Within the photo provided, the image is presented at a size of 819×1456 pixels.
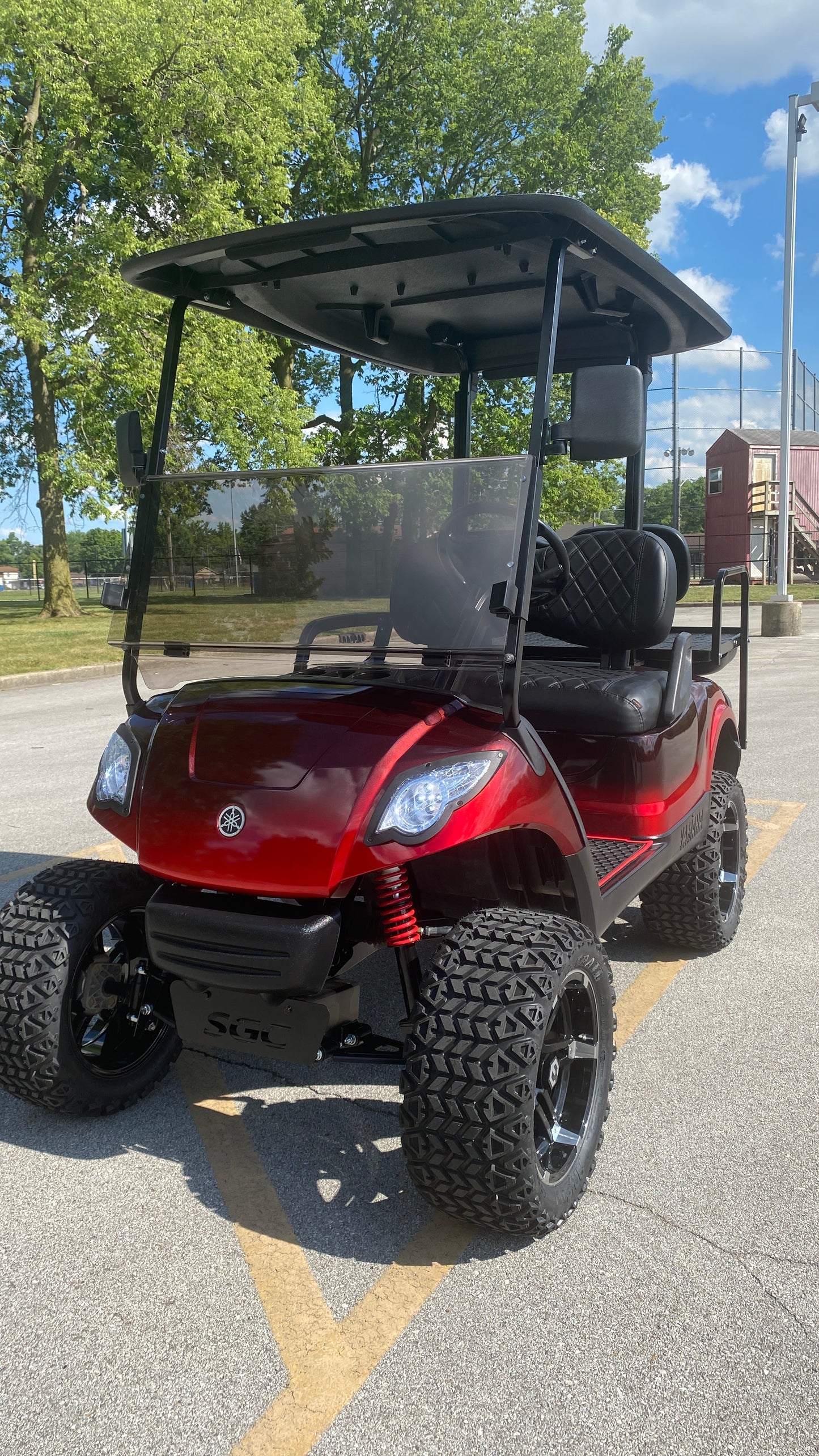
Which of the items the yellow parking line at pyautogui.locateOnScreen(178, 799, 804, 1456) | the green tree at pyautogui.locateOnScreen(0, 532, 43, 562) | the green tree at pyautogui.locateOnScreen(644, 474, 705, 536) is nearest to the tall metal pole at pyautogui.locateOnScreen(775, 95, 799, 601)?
the yellow parking line at pyautogui.locateOnScreen(178, 799, 804, 1456)

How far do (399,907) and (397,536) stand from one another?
994mm

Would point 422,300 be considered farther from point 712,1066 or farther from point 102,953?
point 712,1066

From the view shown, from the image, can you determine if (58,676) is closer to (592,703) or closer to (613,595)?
(613,595)

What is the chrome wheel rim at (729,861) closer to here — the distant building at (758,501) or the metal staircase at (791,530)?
the distant building at (758,501)

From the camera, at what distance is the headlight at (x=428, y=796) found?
223 cm

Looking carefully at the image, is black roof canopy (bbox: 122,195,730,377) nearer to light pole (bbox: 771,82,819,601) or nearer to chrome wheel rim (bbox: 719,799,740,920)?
chrome wheel rim (bbox: 719,799,740,920)

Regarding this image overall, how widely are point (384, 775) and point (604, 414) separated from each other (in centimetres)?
106

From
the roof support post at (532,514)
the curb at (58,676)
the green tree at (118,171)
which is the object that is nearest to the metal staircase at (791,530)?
the green tree at (118,171)

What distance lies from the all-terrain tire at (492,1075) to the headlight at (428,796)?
0.31m

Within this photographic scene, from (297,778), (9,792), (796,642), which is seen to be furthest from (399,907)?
(796,642)

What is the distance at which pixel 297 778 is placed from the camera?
229 cm

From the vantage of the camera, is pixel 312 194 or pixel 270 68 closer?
pixel 270 68

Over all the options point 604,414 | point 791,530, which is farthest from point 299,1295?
point 791,530

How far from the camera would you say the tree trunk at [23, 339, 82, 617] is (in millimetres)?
22766
